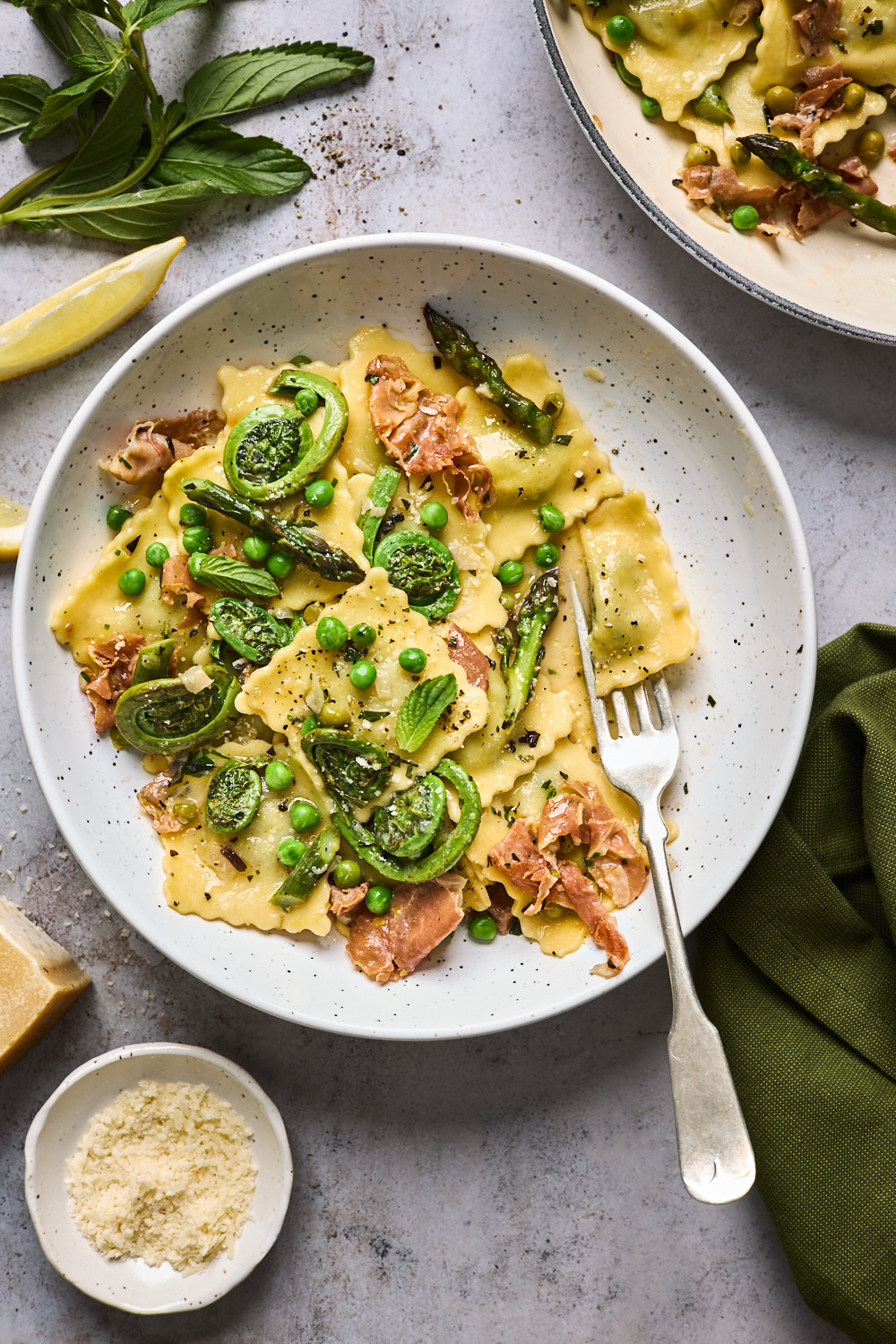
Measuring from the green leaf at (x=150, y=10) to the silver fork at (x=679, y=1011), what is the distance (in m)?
3.27

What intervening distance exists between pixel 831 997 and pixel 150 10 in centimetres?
576

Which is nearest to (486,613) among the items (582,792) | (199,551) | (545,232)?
(582,792)

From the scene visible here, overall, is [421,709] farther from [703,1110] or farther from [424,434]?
[703,1110]

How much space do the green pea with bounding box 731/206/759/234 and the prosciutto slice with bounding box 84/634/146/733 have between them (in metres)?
3.63

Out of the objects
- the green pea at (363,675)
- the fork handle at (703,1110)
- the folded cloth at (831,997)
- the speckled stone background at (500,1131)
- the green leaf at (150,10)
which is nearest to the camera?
the fork handle at (703,1110)

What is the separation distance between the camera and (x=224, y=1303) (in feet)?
15.9

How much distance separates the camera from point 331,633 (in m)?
4.25

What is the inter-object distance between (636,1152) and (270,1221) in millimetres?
1938

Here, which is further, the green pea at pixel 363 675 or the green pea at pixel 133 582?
the green pea at pixel 133 582

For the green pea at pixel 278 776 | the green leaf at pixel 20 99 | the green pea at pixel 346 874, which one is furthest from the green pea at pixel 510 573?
the green leaf at pixel 20 99

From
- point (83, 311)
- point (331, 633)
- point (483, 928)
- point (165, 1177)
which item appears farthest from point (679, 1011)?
point (83, 311)

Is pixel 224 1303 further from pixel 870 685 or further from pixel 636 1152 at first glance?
pixel 870 685

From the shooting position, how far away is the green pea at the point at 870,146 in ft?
15.0

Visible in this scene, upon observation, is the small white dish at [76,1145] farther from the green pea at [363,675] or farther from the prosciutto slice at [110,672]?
the green pea at [363,675]
